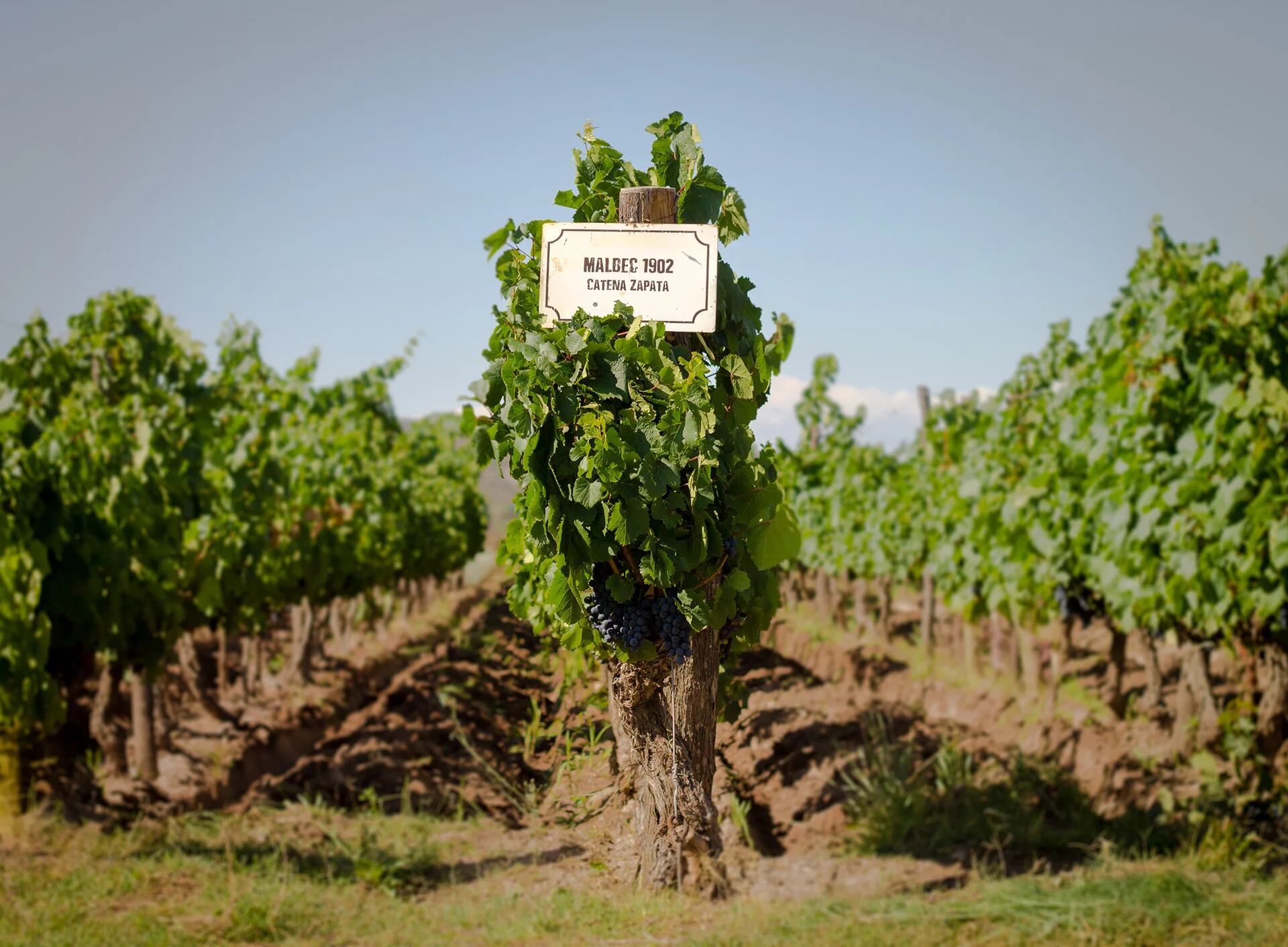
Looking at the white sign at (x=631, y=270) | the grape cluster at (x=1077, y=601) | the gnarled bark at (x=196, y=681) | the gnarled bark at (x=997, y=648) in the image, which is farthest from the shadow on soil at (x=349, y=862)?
the gnarled bark at (x=997, y=648)

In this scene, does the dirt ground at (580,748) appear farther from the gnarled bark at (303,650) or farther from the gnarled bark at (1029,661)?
the gnarled bark at (303,650)

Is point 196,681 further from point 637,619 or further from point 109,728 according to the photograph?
point 637,619

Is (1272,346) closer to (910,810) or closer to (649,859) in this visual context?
(910,810)

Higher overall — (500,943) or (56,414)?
(56,414)

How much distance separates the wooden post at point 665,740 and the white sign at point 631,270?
12 cm

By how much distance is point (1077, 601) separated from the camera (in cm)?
860

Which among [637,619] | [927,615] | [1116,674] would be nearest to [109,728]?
[637,619]

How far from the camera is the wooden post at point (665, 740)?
2.57 metres

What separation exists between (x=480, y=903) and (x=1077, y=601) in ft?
19.5

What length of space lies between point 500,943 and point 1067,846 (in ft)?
12.9

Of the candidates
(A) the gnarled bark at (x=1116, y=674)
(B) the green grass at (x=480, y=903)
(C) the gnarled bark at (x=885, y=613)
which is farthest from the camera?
(C) the gnarled bark at (x=885, y=613)

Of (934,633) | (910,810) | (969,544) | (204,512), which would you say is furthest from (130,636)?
(934,633)

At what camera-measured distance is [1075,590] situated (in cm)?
850

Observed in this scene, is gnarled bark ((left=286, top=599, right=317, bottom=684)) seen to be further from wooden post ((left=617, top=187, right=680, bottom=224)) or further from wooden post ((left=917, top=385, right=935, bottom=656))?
wooden post ((left=617, top=187, right=680, bottom=224))
